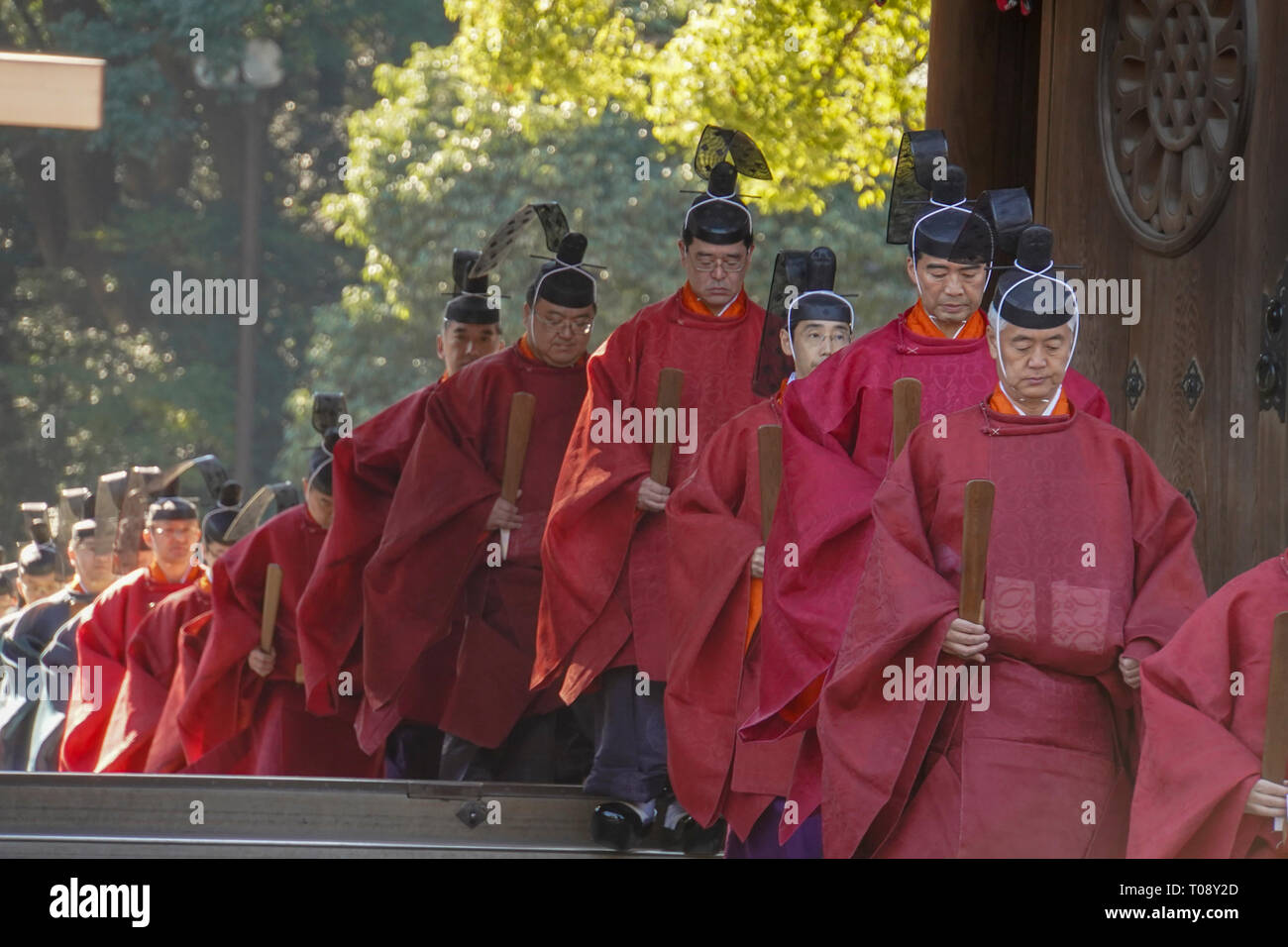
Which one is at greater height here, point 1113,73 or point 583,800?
point 1113,73

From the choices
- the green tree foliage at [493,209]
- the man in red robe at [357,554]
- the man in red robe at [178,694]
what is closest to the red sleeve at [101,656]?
the man in red robe at [178,694]

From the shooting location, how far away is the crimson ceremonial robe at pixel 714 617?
219 inches

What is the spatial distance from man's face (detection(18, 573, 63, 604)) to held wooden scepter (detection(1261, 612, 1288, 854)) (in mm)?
7665

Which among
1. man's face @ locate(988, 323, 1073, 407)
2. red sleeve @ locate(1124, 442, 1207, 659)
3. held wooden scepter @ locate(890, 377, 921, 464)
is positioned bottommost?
red sleeve @ locate(1124, 442, 1207, 659)

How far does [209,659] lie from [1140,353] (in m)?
3.77

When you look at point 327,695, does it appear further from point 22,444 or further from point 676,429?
point 22,444

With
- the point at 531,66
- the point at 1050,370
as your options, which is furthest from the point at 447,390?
the point at 531,66

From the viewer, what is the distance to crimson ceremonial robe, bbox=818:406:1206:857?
14.4 feet

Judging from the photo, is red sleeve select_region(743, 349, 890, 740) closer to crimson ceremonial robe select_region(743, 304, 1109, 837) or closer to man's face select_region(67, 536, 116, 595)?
crimson ceremonial robe select_region(743, 304, 1109, 837)

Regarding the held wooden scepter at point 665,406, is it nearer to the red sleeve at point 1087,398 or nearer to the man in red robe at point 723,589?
the man in red robe at point 723,589

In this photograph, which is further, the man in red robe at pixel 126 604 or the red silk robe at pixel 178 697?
the man in red robe at pixel 126 604

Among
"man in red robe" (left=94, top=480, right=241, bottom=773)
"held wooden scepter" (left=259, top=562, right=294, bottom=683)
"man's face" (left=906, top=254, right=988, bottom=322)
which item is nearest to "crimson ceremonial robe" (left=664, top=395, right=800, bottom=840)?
"man's face" (left=906, top=254, right=988, bottom=322)

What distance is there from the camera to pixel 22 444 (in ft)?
68.1

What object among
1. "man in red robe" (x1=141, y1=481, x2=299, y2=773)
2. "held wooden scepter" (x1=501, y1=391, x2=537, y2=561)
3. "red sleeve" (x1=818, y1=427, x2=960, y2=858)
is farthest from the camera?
"man in red robe" (x1=141, y1=481, x2=299, y2=773)
